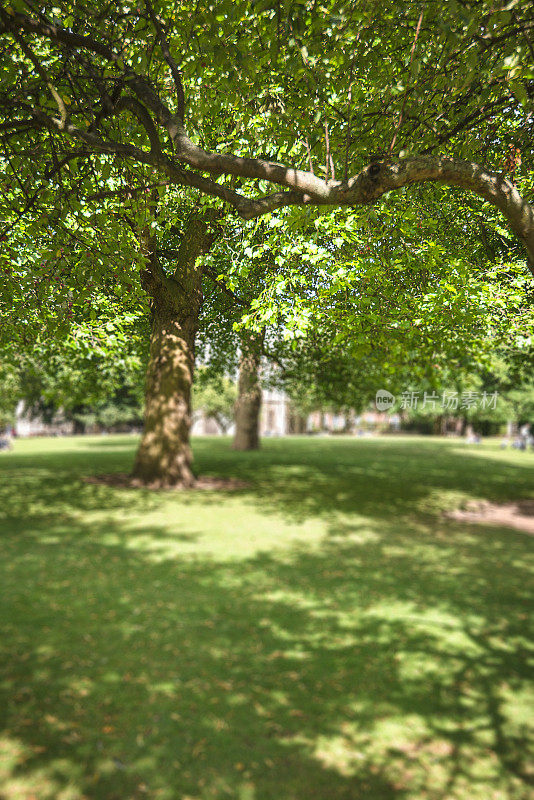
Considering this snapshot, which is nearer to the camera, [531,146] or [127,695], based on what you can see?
[531,146]

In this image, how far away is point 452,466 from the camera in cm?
2933

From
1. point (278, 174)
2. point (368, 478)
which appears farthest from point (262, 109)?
point (368, 478)

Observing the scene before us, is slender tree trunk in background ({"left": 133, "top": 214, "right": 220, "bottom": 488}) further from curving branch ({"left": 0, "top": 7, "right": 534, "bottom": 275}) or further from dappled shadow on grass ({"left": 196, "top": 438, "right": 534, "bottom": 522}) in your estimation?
dappled shadow on grass ({"left": 196, "top": 438, "right": 534, "bottom": 522})

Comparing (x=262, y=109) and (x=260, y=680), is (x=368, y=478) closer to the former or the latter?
(x=260, y=680)

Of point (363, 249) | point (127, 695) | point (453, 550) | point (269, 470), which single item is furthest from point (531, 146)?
point (269, 470)

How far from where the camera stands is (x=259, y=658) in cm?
727

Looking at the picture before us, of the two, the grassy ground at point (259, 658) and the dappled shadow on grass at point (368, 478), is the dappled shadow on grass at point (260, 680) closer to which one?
the grassy ground at point (259, 658)

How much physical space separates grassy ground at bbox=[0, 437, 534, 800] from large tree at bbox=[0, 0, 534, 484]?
13.6ft

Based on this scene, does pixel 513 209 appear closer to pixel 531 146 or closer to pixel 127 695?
pixel 531 146

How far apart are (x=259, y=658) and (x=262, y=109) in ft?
22.4

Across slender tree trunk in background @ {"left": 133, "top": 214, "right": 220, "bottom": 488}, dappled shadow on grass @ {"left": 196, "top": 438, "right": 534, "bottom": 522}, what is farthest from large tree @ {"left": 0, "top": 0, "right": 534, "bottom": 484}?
dappled shadow on grass @ {"left": 196, "top": 438, "right": 534, "bottom": 522}

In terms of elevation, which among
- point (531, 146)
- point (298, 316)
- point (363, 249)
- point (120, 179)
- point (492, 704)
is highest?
point (531, 146)

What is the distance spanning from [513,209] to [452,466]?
28.3 metres

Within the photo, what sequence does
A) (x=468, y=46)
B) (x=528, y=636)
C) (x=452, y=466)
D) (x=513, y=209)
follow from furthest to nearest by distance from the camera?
(x=452, y=466), (x=528, y=636), (x=468, y=46), (x=513, y=209)
